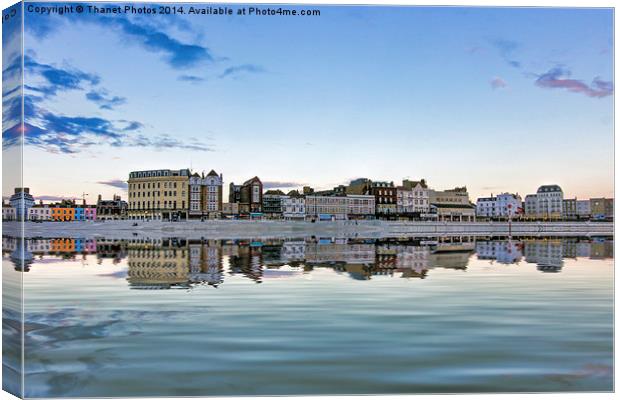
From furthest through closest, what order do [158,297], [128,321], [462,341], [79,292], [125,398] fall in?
[79,292], [158,297], [128,321], [462,341], [125,398]

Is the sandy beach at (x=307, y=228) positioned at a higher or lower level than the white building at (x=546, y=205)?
lower

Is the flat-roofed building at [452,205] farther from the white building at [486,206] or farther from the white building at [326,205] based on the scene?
the white building at [326,205]

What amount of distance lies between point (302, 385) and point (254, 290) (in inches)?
215

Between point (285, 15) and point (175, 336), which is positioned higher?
point (285, 15)

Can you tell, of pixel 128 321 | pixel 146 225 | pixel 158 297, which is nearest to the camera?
pixel 128 321

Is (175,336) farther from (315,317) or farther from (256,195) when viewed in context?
(256,195)

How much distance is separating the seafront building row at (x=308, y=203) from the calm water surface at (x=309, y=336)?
41.8m

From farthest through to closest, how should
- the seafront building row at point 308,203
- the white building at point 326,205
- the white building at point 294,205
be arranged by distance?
the white building at point 326,205 → the white building at point 294,205 → the seafront building row at point 308,203

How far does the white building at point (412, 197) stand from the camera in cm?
7819

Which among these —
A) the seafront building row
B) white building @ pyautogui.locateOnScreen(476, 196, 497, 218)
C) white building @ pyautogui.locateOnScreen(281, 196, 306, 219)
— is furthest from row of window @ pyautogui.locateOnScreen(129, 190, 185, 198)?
white building @ pyautogui.locateOnScreen(476, 196, 497, 218)

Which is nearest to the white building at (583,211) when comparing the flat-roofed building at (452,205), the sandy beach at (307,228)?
the sandy beach at (307,228)

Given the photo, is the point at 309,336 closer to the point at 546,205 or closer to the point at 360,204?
the point at 546,205

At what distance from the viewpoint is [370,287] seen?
1093cm

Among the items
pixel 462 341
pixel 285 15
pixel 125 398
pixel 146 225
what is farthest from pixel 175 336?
pixel 146 225
